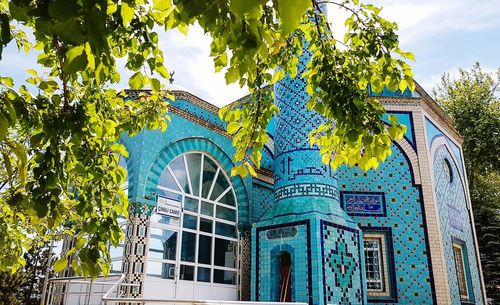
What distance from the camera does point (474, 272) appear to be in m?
12.0

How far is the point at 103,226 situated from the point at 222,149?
7309 millimetres

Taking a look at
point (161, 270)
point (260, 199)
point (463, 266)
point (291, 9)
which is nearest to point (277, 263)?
point (260, 199)

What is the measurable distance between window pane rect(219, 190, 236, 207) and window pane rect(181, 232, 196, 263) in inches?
48.8

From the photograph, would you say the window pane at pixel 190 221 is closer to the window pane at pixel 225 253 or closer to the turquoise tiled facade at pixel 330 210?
the window pane at pixel 225 253

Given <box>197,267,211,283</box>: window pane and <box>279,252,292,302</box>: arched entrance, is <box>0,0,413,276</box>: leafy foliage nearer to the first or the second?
<box>197,267,211,283</box>: window pane

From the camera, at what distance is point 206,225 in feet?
28.6

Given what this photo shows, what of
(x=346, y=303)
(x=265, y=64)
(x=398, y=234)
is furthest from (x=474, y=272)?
(x=265, y=64)

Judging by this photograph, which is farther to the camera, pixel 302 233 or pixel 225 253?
pixel 225 253

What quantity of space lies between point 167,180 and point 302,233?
280cm

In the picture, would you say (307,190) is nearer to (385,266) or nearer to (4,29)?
(385,266)

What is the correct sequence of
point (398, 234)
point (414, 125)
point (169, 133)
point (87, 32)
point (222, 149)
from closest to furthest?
point (87, 32), point (169, 133), point (222, 149), point (398, 234), point (414, 125)

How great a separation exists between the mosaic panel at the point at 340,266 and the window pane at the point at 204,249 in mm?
2321

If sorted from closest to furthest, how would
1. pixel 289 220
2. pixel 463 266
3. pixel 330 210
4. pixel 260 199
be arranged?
pixel 289 220
pixel 330 210
pixel 260 199
pixel 463 266

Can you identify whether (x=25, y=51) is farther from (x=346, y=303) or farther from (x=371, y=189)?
(x=371, y=189)
